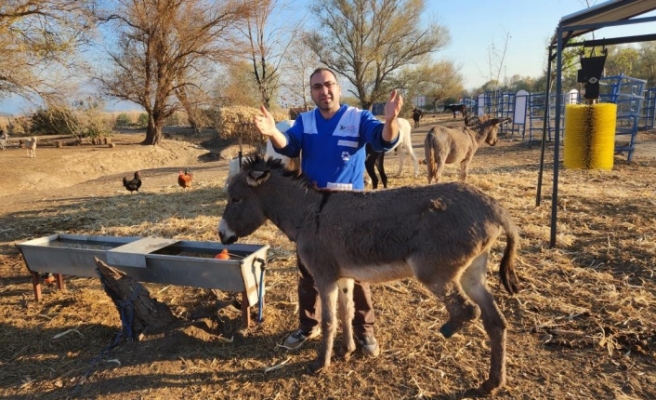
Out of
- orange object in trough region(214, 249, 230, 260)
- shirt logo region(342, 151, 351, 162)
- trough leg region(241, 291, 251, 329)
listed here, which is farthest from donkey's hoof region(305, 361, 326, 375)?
shirt logo region(342, 151, 351, 162)

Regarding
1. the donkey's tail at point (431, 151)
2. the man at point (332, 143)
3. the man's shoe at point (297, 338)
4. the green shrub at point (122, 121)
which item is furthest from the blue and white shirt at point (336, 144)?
the green shrub at point (122, 121)

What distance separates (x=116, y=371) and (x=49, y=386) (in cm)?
52

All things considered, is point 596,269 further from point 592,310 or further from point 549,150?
point 549,150

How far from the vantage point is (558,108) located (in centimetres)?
541

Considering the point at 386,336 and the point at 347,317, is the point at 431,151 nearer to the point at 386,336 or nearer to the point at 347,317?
the point at 386,336

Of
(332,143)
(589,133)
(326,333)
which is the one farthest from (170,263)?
(589,133)

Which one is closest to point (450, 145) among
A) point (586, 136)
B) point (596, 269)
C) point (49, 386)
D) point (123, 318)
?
point (586, 136)

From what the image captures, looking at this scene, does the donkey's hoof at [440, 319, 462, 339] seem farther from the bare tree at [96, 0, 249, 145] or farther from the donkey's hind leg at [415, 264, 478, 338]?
the bare tree at [96, 0, 249, 145]

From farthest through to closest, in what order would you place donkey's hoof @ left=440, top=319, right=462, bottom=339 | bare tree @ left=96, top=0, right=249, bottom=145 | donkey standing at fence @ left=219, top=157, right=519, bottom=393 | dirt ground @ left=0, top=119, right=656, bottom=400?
bare tree @ left=96, top=0, right=249, bottom=145 → dirt ground @ left=0, top=119, right=656, bottom=400 → donkey's hoof @ left=440, top=319, right=462, bottom=339 → donkey standing at fence @ left=219, top=157, right=519, bottom=393

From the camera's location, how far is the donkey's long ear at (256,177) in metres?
3.44

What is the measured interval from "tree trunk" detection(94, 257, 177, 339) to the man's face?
8.24 feet

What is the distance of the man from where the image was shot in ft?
11.0

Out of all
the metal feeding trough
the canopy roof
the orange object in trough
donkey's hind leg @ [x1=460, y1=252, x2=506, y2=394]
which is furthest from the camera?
the canopy roof

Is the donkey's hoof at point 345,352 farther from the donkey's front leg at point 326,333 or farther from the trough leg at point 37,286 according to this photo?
the trough leg at point 37,286
